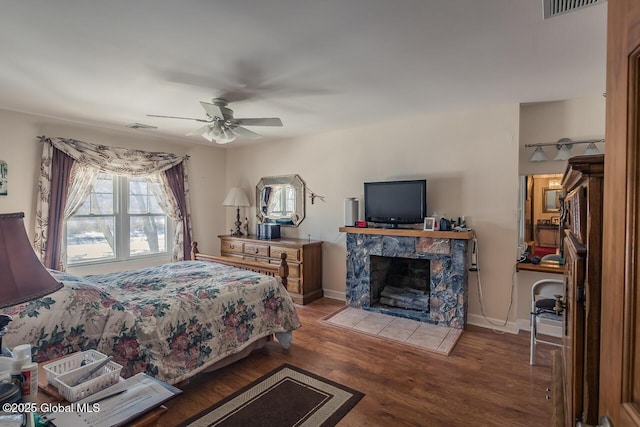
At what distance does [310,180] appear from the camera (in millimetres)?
4969

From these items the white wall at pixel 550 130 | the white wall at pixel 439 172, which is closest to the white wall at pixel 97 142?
the white wall at pixel 439 172

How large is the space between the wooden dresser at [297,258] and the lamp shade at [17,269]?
350 cm

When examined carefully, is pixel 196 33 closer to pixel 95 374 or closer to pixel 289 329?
pixel 95 374

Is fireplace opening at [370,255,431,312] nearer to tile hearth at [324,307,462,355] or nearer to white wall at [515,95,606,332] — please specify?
tile hearth at [324,307,462,355]

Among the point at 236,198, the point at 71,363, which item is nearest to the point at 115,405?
the point at 71,363

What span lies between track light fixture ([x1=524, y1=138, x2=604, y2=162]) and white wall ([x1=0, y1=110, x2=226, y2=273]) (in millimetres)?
4780

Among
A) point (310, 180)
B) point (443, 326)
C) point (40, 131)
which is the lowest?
point (443, 326)

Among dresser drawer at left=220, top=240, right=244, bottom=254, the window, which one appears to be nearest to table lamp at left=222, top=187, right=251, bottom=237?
dresser drawer at left=220, top=240, right=244, bottom=254

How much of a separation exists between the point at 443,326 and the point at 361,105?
2643 millimetres

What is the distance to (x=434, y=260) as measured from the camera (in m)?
3.70

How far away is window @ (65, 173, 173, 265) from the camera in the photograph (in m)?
4.29

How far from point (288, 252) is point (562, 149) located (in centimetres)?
346

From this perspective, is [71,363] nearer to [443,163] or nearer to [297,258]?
[297,258]

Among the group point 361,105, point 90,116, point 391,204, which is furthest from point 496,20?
point 90,116
